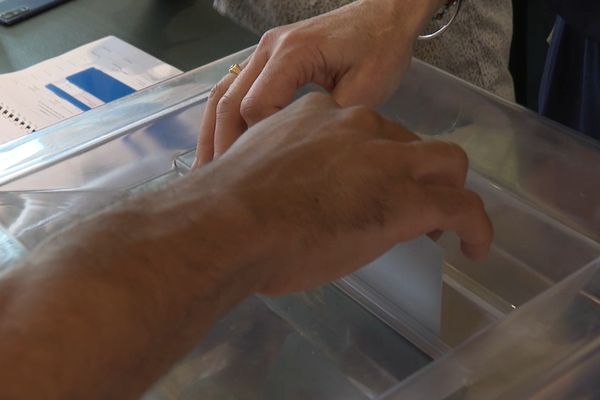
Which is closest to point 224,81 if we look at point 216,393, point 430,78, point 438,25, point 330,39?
point 330,39

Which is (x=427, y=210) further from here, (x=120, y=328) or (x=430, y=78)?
(x=430, y=78)

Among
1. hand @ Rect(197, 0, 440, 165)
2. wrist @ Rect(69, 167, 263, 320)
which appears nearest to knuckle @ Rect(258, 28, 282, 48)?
hand @ Rect(197, 0, 440, 165)

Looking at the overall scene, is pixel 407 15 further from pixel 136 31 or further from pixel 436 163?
pixel 136 31

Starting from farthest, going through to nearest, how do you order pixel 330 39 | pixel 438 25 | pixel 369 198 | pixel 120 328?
pixel 438 25 → pixel 330 39 → pixel 369 198 → pixel 120 328

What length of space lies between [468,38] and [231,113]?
627mm

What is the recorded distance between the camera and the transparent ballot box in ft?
1.82

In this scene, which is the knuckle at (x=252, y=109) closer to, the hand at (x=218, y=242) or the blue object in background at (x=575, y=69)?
the hand at (x=218, y=242)

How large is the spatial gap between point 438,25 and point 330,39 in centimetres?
44

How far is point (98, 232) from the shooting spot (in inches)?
18.8

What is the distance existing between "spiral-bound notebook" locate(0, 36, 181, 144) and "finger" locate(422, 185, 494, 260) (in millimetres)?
671

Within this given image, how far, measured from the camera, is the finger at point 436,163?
0.56 metres

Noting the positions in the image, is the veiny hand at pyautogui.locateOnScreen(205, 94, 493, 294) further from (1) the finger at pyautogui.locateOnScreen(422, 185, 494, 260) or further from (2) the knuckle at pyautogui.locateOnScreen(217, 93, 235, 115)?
(2) the knuckle at pyautogui.locateOnScreen(217, 93, 235, 115)

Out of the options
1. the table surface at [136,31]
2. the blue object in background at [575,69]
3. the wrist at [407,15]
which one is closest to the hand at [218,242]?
the wrist at [407,15]

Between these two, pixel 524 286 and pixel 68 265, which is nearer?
pixel 68 265
